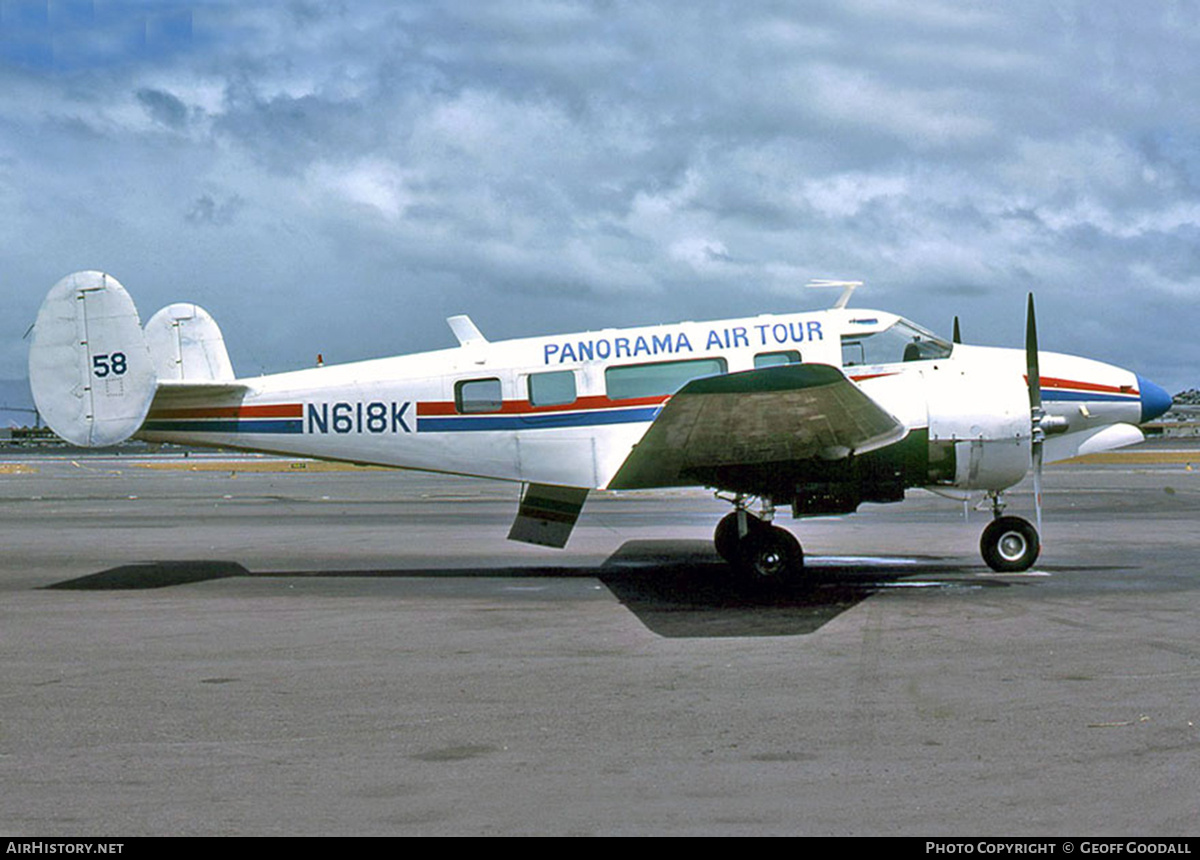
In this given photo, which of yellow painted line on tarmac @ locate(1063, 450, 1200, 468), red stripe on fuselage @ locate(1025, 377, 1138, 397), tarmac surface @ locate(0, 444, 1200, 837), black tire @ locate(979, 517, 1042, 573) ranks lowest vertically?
tarmac surface @ locate(0, 444, 1200, 837)

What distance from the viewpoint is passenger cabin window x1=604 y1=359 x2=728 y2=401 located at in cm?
1612

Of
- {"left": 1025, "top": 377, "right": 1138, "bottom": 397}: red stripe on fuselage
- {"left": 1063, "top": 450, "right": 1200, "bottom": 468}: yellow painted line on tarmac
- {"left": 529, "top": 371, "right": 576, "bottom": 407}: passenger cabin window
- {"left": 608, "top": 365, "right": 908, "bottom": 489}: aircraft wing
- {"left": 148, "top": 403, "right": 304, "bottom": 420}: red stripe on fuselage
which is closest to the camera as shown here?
{"left": 608, "top": 365, "right": 908, "bottom": 489}: aircraft wing

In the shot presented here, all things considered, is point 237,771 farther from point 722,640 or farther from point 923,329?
point 923,329

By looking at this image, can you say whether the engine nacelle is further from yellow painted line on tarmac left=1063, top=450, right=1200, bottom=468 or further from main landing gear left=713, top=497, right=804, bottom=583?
yellow painted line on tarmac left=1063, top=450, right=1200, bottom=468

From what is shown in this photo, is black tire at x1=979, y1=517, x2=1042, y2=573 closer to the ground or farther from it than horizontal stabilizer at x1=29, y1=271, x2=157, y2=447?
closer to the ground

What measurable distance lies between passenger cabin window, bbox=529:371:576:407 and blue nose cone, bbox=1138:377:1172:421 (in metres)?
7.90

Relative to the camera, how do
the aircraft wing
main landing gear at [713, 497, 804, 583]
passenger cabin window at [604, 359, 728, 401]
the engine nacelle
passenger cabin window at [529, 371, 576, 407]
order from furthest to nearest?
passenger cabin window at [529, 371, 576, 407], passenger cabin window at [604, 359, 728, 401], main landing gear at [713, 497, 804, 583], the engine nacelle, the aircraft wing

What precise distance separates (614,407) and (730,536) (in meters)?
2.65

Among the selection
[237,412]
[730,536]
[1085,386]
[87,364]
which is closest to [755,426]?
[730,536]

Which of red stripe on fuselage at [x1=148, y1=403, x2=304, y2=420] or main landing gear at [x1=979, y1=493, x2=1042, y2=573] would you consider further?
red stripe on fuselage at [x1=148, y1=403, x2=304, y2=420]

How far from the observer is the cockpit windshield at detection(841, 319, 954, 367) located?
15.8 metres

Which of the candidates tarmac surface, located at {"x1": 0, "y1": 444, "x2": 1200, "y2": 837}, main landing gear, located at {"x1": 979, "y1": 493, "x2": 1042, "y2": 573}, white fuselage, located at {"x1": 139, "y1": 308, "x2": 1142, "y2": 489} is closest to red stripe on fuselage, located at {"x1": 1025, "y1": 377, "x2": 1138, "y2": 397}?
white fuselage, located at {"x1": 139, "y1": 308, "x2": 1142, "y2": 489}

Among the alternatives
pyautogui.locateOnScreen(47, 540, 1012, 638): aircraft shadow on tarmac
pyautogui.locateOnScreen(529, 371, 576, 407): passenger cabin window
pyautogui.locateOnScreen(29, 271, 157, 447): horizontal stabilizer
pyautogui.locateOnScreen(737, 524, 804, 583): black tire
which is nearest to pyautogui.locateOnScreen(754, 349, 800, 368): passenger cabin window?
pyautogui.locateOnScreen(737, 524, 804, 583): black tire

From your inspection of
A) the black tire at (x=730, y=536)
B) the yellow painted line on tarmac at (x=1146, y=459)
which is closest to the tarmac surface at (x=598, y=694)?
the black tire at (x=730, y=536)
